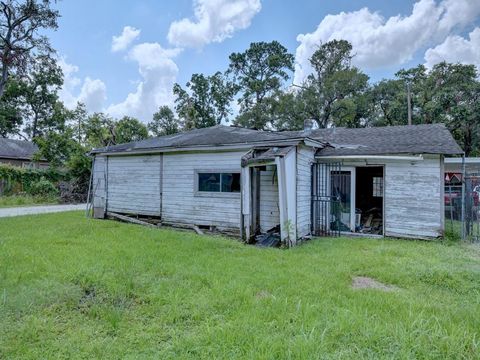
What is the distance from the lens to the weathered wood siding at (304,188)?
8.00 m

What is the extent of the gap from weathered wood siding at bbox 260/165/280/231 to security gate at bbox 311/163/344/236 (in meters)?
1.37

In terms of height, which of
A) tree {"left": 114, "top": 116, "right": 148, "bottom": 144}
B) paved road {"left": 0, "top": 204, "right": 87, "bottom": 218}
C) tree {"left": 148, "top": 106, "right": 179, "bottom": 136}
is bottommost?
paved road {"left": 0, "top": 204, "right": 87, "bottom": 218}

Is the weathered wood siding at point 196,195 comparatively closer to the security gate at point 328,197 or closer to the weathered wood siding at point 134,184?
the weathered wood siding at point 134,184

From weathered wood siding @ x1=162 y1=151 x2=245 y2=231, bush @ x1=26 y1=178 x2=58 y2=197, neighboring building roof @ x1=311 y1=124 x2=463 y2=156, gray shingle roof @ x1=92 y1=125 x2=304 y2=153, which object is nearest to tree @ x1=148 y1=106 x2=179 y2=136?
bush @ x1=26 y1=178 x2=58 y2=197

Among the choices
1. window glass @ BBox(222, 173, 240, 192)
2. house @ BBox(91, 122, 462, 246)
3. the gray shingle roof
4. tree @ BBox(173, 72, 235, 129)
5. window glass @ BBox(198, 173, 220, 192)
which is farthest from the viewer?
tree @ BBox(173, 72, 235, 129)

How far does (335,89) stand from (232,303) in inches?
924

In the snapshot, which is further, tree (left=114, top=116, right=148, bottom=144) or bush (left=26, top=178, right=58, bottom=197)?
tree (left=114, top=116, right=148, bottom=144)

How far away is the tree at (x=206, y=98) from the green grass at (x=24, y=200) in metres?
17.4

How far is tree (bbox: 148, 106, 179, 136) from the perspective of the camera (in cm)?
3622

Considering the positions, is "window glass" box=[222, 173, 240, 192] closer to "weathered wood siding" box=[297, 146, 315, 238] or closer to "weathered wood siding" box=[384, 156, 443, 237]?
"weathered wood siding" box=[297, 146, 315, 238]

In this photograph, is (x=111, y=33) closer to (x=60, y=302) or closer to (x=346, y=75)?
(x=60, y=302)

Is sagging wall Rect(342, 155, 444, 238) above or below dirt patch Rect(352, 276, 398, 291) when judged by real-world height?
above

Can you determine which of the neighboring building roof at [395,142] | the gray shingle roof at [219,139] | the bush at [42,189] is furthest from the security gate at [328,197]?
the bush at [42,189]

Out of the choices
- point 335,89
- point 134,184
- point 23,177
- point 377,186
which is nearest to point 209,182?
point 134,184
